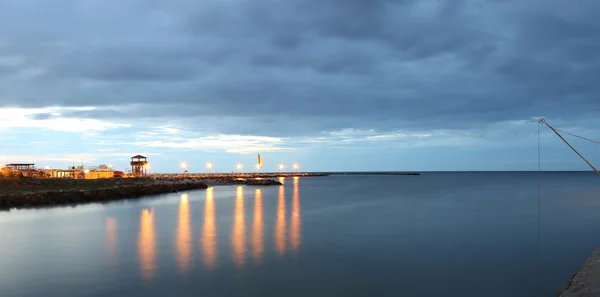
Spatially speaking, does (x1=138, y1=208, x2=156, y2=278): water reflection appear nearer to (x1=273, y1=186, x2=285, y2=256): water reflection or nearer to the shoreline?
(x1=273, y1=186, x2=285, y2=256): water reflection

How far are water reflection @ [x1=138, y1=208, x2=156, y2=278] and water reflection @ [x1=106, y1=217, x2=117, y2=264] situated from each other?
123cm

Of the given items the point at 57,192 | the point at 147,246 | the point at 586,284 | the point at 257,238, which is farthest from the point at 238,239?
the point at 57,192

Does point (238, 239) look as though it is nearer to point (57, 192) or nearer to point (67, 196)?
point (67, 196)

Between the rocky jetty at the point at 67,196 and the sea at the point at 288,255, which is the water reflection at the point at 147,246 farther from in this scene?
the rocky jetty at the point at 67,196

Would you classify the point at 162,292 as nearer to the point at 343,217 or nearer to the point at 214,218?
the point at 214,218

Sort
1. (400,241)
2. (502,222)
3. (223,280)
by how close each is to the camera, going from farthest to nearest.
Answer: (502,222) → (400,241) → (223,280)

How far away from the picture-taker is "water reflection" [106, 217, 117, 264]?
2019 centimetres

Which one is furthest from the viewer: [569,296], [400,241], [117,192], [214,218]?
[117,192]

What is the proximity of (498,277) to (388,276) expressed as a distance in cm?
432

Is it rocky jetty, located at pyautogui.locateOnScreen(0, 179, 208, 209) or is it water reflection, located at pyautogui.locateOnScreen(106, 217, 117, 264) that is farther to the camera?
rocky jetty, located at pyautogui.locateOnScreen(0, 179, 208, 209)

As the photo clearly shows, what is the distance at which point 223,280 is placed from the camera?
1584 cm

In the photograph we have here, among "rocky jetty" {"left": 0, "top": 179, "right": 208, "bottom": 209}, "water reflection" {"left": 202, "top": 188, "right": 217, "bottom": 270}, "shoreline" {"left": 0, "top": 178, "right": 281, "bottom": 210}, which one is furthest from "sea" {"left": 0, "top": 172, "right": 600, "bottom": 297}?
"shoreline" {"left": 0, "top": 178, "right": 281, "bottom": 210}

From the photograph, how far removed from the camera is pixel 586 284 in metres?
12.3

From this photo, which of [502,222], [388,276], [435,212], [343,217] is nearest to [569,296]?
[388,276]
